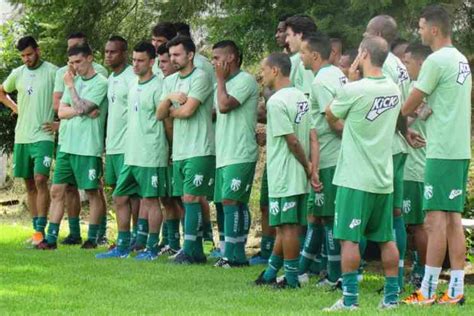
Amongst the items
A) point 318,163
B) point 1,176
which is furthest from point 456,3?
point 1,176

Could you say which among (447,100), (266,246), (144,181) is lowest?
(266,246)

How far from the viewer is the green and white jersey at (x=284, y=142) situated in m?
10.0

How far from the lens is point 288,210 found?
9.97 m

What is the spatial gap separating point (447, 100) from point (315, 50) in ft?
5.31

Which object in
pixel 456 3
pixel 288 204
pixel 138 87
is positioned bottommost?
pixel 288 204

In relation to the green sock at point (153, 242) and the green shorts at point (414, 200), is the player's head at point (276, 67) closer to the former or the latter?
the green shorts at point (414, 200)

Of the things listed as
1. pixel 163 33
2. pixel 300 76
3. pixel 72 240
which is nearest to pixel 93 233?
pixel 72 240

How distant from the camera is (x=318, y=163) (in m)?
10.3

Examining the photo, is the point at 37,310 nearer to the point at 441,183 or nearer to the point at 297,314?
the point at 297,314

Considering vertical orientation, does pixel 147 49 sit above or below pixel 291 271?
above

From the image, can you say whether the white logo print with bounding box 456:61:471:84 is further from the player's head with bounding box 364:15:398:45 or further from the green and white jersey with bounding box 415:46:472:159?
the player's head with bounding box 364:15:398:45

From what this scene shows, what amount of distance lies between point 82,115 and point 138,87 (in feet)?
3.24

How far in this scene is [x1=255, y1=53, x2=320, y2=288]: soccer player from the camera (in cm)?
998

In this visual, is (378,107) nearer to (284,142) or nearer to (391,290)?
(391,290)
